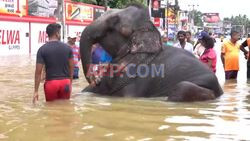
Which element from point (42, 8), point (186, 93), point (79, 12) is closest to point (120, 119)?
point (186, 93)

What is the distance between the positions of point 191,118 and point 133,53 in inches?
95.4

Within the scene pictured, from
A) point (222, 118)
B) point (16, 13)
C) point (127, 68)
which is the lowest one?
point (222, 118)

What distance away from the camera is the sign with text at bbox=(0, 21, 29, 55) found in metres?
24.0

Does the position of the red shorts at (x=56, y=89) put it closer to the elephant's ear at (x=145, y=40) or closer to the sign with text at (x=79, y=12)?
the elephant's ear at (x=145, y=40)

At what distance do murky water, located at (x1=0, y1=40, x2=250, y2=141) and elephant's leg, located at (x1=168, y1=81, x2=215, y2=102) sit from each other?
170mm

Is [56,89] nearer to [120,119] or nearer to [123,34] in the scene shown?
[120,119]

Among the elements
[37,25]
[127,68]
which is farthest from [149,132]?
[37,25]

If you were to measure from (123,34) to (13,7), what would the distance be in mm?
18645

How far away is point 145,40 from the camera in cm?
830

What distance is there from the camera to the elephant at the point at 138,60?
26.4 ft

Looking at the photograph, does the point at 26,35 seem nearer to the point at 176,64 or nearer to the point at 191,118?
the point at 176,64

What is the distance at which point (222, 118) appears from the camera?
626 cm

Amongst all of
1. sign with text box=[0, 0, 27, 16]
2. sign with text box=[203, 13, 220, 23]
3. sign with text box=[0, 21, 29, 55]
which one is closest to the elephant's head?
sign with text box=[0, 21, 29, 55]

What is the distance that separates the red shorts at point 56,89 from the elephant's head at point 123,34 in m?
1.05
